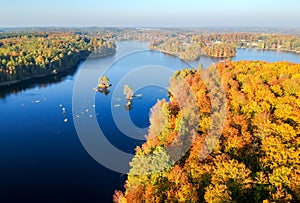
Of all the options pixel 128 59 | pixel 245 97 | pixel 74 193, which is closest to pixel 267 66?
pixel 245 97

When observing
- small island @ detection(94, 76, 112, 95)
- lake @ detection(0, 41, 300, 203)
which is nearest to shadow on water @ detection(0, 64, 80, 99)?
lake @ detection(0, 41, 300, 203)

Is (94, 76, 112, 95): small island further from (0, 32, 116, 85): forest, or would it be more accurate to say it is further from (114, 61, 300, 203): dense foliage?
(114, 61, 300, 203): dense foliage

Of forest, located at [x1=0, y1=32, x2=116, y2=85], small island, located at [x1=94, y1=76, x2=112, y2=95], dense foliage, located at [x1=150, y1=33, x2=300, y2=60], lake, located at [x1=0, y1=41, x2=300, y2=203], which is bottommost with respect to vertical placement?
lake, located at [x1=0, y1=41, x2=300, y2=203]

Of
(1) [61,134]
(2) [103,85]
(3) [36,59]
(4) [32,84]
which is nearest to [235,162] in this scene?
(1) [61,134]

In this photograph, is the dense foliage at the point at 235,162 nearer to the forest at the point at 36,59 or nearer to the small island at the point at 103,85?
→ the small island at the point at 103,85

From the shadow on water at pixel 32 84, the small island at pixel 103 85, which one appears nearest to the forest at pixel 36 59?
the shadow on water at pixel 32 84

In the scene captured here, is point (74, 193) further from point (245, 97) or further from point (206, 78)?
point (206, 78)

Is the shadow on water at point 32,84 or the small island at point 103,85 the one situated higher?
the small island at point 103,85
